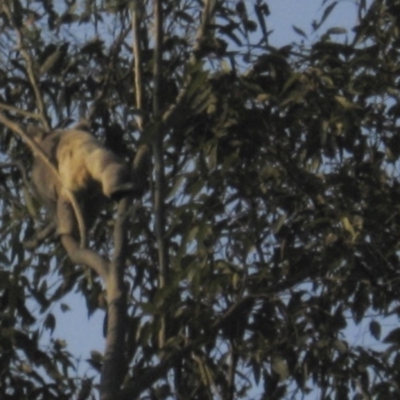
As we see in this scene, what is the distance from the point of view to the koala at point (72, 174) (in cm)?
654

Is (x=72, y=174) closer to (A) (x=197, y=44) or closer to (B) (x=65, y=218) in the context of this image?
(B) (x=65, y=218)

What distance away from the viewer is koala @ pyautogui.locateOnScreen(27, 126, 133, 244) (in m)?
6.54

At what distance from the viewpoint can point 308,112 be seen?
716cm

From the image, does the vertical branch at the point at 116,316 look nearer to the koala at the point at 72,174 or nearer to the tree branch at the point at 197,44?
the koala at the point at 72,174

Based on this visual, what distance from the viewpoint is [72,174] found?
6.71 meters

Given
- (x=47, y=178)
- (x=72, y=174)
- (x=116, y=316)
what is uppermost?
(x=47, y=178)

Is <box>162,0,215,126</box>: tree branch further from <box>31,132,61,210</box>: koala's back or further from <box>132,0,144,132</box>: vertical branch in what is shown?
<box>31,132,61,210</box>: koala's back

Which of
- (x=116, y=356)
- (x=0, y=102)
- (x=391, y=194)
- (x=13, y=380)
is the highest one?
(x=0, y=102)

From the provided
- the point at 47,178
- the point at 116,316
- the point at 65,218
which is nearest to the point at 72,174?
the point at 65,218

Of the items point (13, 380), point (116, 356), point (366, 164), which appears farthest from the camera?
point (366, 164)

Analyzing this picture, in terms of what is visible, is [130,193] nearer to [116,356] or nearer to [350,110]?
[116,356]

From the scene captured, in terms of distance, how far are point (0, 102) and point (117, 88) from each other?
1.56 feet

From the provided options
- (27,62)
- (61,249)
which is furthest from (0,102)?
(61,249)

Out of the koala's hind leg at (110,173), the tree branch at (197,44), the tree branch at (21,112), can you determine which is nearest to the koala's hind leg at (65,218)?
the koala's hind leg at (110,173)
